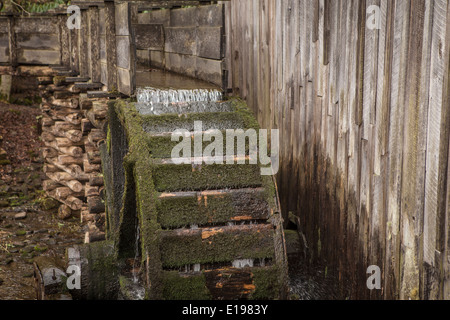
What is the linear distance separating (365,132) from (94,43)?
16.2 ft

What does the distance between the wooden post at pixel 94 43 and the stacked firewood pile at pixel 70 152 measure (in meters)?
0.64

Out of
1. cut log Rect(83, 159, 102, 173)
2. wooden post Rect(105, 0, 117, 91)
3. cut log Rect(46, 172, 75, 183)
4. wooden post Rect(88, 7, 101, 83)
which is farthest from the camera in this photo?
cut log Rect(46, 172, 75, 183)

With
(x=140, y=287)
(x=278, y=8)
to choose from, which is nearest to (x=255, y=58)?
(x=278, y=8)

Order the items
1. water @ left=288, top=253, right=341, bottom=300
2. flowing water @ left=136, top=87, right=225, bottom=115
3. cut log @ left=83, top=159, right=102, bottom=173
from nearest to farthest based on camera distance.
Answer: water @ left=288, top=253, right=341, bottom=300
flowing water @ left=136, top=87, right=225, bottom=115
cut log @ left=83, top=159, right=102, bottom=173

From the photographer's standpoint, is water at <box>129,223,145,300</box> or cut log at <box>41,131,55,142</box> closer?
water at <box>129,223,145,300</box>

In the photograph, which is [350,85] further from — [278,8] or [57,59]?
[57,59]

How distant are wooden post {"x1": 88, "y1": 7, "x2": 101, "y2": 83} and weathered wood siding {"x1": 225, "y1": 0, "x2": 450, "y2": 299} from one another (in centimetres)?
252

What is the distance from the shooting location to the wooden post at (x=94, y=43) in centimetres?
793

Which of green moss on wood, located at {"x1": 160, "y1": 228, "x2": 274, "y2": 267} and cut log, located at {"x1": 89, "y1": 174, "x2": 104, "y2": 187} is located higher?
green moss on wood, located at {"x1": 160, "y1": 228, "x2": 274, "y2": 267}

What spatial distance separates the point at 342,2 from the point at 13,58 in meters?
8.64

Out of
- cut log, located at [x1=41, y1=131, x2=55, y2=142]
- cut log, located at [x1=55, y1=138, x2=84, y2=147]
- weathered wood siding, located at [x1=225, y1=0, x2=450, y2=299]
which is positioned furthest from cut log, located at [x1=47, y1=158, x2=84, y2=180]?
weathered wood siding, located at [x1=225, y1=0, x2=450, y2=299]

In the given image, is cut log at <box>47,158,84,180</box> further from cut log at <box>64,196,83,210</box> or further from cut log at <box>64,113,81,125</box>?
cut log at <box>64,113,81,125</box>

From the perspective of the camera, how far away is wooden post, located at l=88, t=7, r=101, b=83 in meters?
7.93

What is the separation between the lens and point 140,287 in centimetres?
557
